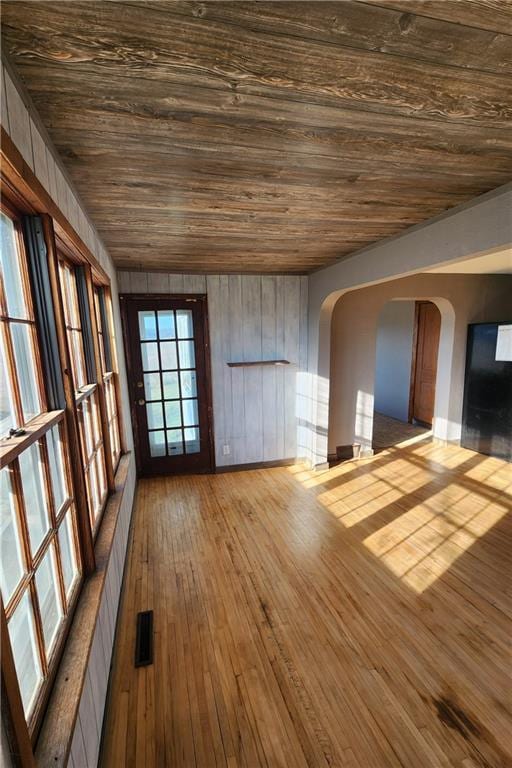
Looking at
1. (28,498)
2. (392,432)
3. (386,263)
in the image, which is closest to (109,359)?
(28,498)

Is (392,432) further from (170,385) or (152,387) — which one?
(152,387)

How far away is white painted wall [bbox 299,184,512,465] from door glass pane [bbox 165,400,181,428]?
1.61 meters

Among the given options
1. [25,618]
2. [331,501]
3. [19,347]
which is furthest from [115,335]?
[331,501]

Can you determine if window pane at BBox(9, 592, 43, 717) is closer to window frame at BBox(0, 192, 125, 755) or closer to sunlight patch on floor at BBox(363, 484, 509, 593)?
window frame at BBox(0, 192, 125, 755)

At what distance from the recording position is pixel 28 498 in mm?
1023

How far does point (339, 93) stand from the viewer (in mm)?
1034

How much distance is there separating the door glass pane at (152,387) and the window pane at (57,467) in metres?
2.53

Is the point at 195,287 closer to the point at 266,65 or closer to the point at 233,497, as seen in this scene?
the point at 233,497

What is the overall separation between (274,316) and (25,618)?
3596 millimetres

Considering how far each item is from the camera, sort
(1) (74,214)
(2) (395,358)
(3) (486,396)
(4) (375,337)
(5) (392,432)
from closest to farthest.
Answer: (1) (74,214), (4) (375,337), (3) (486,396), (5) (392,432), (2) (395,358)

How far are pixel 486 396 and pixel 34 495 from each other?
528 cm

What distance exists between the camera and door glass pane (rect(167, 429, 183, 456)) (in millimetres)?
4008

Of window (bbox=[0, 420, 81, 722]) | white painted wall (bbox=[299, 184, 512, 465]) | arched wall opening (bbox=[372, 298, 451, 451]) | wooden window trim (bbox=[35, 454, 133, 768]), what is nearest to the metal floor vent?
wooden window trim (bbox=[35, 454, 133, 768])

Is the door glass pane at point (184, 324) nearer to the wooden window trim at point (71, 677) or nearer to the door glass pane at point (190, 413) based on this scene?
the door glass pane at point (190, 413)
